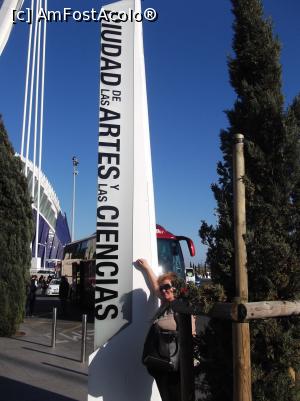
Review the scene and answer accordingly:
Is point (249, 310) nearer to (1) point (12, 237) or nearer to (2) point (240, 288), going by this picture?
(2) point (240, 288)

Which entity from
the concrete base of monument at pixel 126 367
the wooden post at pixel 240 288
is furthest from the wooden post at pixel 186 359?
the concrete base of monument at pixel 126 367

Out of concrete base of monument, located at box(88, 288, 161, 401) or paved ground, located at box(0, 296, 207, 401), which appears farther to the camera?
paved ground, located at box(0, 296, 207, 401)

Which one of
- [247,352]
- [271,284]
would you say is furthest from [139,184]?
[247,352]

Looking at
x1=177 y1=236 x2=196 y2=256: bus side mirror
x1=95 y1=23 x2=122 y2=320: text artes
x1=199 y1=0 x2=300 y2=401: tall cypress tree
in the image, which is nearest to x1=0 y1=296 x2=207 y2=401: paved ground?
x1=199 y1=0 x2=300 y2=401: tall cypress tree

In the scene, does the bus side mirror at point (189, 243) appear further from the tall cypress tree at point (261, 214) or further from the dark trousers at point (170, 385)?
the tall cypress tree at point (261, 214)

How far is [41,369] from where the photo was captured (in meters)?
8.62

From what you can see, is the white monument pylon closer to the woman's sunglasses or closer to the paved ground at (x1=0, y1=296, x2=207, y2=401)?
the woman's sunglasses

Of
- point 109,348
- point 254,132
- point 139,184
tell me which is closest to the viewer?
point 254,132

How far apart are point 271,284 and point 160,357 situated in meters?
1.31

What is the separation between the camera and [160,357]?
450 cm

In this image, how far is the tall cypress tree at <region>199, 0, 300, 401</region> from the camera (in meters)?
3.88

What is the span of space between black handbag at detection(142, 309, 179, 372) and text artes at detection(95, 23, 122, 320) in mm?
712

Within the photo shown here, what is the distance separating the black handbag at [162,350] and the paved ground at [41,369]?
255 cm

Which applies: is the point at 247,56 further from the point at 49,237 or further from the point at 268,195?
the point at 49,237
